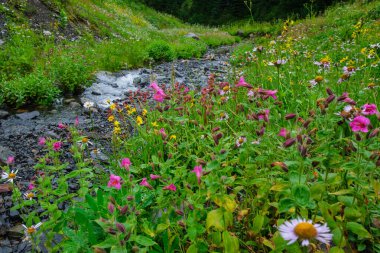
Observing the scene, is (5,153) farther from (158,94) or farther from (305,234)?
(305,234)

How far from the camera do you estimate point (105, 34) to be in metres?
11.6

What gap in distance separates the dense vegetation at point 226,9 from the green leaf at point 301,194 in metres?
30.3

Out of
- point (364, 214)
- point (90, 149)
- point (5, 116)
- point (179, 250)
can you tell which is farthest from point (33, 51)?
point (364, 214)

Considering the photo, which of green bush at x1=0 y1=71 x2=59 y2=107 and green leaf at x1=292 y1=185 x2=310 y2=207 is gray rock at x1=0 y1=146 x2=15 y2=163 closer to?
green bush at x1=0 y1=71 x2=59 y2=107

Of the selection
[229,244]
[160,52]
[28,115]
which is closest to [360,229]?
[229,244]

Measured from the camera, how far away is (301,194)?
1.33 meters

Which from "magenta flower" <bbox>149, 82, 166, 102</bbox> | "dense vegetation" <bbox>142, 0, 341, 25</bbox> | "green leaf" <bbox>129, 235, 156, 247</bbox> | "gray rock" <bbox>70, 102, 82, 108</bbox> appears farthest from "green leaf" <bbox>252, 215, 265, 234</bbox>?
"dense vegetation" <bbox>142, 0, 341, 25</bbox>

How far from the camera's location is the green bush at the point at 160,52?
32.8 feet

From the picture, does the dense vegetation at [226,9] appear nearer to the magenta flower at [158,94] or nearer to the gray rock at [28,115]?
the gray rock at [28,115]

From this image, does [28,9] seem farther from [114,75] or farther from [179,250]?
[179,250]

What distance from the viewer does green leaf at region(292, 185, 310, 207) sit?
51.4 inches

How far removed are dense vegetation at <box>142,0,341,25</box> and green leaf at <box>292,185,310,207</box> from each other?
99.5 ft

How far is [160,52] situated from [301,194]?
30.3 ft

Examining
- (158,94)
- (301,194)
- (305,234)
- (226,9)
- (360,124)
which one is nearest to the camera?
(305,234)
